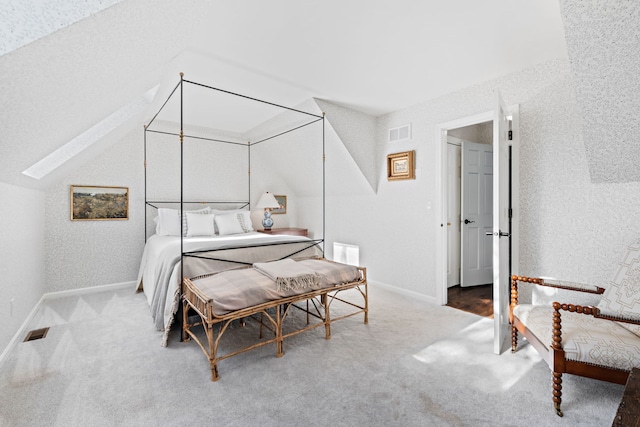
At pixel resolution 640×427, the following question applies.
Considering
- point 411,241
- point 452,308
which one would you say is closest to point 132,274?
point 411,241

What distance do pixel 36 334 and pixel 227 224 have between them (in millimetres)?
2188

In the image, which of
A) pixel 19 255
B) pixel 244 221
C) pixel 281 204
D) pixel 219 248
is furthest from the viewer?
pixel 281 204

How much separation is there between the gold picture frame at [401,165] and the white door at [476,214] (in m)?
0.84

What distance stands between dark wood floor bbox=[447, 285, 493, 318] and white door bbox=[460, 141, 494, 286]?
0.13 metres

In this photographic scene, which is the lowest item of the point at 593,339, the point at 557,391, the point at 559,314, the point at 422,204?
the point at 557,391

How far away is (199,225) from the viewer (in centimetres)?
394

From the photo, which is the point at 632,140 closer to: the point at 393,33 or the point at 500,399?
the point at 393,33

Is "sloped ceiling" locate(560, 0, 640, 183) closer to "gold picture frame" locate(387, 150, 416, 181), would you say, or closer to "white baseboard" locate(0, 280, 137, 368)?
"gold picture frame" locate(387, 150, 416, 181)

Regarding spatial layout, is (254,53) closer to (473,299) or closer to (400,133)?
(400,133)

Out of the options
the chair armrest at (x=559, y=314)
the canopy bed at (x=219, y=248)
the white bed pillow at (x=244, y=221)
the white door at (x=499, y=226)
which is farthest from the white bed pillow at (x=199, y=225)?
the chair armrest at (x=559, y=314)

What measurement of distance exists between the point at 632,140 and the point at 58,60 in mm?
3065

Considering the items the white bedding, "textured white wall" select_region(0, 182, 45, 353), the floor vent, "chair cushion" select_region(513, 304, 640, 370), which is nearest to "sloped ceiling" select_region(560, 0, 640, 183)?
"chair cushion" select_region(513, 304, 640, 370)

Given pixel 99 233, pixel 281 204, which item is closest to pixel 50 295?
pixel 99 233

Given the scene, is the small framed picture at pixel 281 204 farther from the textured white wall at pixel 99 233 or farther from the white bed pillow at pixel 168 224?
the textured white wall at pixel 99 233
